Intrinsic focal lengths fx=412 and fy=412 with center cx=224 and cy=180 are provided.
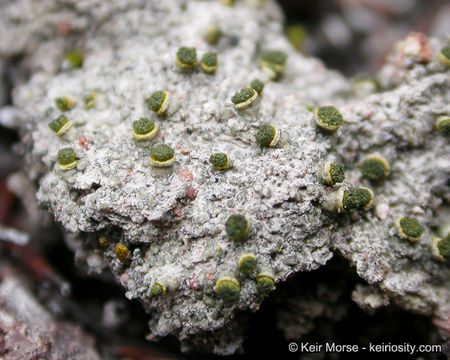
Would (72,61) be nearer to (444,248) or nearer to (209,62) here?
(209,62)

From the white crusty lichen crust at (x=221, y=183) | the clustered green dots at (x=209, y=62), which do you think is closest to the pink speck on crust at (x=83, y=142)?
the white crusty lichen crust at (x=221, y=183)

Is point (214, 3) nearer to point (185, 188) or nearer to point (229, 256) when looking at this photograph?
point (185, 188)

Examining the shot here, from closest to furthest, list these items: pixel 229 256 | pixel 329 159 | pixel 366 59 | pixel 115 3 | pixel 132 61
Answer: pixel 229 256 → pixel 329 159 → pixel 132 61 → pixel 115 3 → pixel 366 59

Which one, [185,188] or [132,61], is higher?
[132,61]

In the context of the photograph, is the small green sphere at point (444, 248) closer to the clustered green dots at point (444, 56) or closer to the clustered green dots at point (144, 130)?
the clustered green dots at point (444, 56)

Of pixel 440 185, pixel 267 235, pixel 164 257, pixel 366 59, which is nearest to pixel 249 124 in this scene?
pixel 267 235
